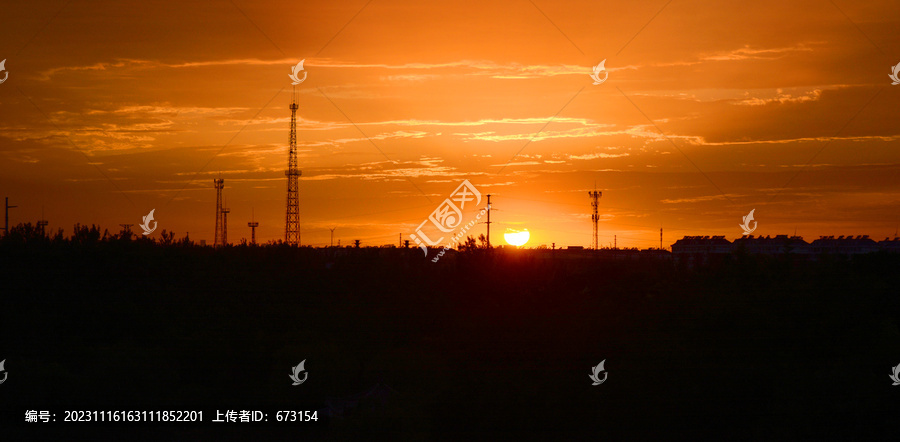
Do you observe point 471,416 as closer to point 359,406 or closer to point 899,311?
point 359,406

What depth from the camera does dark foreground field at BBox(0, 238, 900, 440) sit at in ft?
26.0

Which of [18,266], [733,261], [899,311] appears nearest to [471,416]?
[733,261]

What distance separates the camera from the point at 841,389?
8.06 meters

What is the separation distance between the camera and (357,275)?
574 inches

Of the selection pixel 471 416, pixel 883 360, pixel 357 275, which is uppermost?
pixel 357 275

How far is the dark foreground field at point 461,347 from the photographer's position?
7.93 metres

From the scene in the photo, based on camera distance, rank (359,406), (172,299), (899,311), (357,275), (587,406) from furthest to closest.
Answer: (357,275) < (172,299) < (899,311) < (587,406) < (359,406)

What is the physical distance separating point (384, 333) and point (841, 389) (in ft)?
20.8

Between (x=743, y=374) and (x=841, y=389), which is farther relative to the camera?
(x=743, y=374)

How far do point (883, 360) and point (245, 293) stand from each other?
31.1 feet

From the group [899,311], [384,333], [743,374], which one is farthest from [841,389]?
[384,333]

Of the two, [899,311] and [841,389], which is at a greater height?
[899,311]

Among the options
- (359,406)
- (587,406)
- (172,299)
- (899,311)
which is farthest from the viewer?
(172,299)

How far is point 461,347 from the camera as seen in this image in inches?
410
